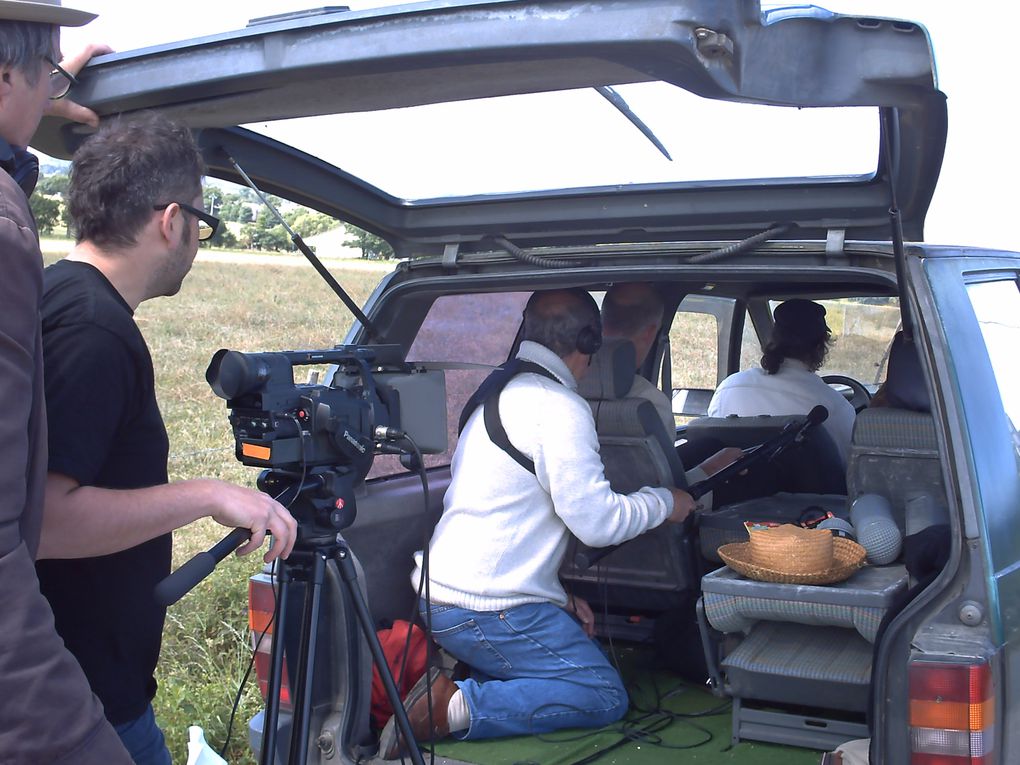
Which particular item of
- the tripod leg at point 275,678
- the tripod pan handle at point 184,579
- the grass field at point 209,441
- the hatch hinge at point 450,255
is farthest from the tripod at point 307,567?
the grass field at point 209,441

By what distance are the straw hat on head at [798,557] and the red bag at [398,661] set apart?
0.91 metres

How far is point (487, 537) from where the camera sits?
3021 millimetres

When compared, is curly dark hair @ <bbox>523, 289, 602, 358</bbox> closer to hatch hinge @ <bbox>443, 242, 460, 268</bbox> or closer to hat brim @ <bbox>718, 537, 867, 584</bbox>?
hatch hinge @ <bbox>443, 242, 460, 268</bbox>

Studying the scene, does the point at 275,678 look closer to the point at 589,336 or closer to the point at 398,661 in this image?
the point at 398,661

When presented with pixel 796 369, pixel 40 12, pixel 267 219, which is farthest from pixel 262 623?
pixel 796 369

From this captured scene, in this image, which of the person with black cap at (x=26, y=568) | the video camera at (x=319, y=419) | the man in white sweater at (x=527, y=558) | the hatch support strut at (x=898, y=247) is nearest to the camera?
the person with black cap at (x=26, y=568)

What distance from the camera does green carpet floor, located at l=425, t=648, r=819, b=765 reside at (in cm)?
284

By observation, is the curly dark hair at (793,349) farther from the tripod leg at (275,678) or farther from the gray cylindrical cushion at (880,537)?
the tripod leg at (275,678)

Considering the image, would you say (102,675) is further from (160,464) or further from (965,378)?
(965,378)

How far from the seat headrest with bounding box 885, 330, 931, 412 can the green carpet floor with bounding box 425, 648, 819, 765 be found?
3.35 ft

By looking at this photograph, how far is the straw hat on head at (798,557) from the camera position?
103 inches

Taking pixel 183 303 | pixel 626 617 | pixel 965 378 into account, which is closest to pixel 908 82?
pixel 965 378

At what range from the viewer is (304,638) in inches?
85.0

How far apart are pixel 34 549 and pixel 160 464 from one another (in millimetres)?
689
